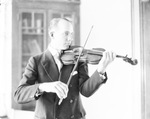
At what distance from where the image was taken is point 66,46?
45.0 inches

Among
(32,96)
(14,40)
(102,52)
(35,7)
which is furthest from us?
(35,7)

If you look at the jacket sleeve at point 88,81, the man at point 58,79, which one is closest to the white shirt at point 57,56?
the man at point 58,79

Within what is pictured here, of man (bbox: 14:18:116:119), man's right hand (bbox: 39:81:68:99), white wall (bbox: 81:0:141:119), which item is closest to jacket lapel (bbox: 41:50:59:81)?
man (bbox: 14:18:116:119)

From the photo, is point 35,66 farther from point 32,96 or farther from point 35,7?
point 35,7

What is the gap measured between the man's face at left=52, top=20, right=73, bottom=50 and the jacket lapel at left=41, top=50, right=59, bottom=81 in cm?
8

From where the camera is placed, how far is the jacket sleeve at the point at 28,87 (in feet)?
3.31

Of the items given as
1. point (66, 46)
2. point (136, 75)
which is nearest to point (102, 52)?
point (66, 46)

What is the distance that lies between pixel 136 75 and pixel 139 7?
46 cm

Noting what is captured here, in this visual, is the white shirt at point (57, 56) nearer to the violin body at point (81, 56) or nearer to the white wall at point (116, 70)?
the violin body at point (81, 56)

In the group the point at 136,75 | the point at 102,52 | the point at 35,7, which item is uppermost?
the point at 35,7

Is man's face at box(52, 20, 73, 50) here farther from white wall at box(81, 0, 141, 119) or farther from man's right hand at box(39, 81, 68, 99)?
white wall at box(81, 0, 141, 119)

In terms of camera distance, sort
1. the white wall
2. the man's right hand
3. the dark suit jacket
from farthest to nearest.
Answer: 1. the white wall
2. the dark suit jacket
3. the man's right hand

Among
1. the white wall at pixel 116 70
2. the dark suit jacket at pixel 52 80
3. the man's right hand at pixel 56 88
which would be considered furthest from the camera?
the white wall at pixel 116 70

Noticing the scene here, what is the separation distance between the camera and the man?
107 centimetres
